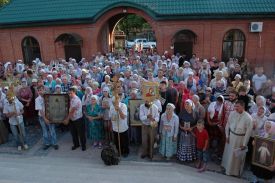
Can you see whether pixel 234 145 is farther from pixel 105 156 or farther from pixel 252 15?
pixel 252 15

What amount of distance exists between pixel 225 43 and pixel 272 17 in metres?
2.96

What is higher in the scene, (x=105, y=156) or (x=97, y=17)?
(x=97, y=17)

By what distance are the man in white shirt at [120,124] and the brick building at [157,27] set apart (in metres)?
10.6

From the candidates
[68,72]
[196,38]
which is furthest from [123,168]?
[196,38]

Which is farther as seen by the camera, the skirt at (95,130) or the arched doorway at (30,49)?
the arched doorway at (30,49)

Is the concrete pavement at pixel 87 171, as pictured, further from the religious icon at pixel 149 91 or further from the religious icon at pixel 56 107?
the religious icon at pixel 149 91

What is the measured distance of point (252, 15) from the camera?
15594mm

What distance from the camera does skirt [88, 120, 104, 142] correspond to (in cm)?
826

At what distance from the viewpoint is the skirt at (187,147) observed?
7.03 metres

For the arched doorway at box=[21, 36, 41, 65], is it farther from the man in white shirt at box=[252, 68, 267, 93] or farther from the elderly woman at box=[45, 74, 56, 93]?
the man in white shirt at box=[252, 68, 267, 93]

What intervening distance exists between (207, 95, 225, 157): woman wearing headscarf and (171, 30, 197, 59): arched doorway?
1031 centimetres

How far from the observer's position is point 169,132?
7168 millimetres

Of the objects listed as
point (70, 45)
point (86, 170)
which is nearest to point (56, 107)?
point (86, 170)

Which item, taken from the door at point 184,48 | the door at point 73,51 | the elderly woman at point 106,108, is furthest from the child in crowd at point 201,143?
the door at point 73,51
